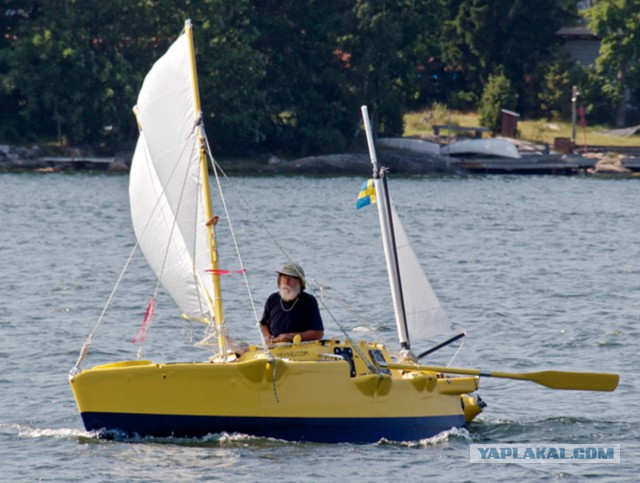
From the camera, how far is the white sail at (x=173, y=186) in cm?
1975

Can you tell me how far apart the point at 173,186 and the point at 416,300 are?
4.07 m

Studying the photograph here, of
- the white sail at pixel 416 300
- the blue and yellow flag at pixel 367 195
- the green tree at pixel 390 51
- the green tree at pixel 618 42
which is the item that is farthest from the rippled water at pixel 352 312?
the green tree at pixel 618 42

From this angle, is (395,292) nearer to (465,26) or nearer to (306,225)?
(306,225)

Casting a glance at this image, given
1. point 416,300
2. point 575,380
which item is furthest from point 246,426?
point 575,380

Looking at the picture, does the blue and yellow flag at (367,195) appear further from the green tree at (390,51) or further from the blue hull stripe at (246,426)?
the green tree at (390,51)

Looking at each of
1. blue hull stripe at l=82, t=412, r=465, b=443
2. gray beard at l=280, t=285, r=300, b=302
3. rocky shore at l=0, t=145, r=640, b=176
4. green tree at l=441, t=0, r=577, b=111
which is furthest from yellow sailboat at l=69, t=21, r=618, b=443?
green tree at l=441, t=0, r=577, b=111

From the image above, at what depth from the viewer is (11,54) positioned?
84688 mm

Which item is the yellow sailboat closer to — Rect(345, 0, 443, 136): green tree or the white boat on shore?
the white boat on shore

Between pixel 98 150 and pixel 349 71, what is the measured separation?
704 inches

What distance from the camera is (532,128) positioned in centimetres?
10212

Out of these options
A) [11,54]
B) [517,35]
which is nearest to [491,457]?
[11,54]

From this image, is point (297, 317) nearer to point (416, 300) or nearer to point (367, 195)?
point (416, 300)

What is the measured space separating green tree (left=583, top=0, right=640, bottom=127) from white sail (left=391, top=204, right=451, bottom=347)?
83888mm

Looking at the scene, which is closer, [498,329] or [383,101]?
[498,329]
